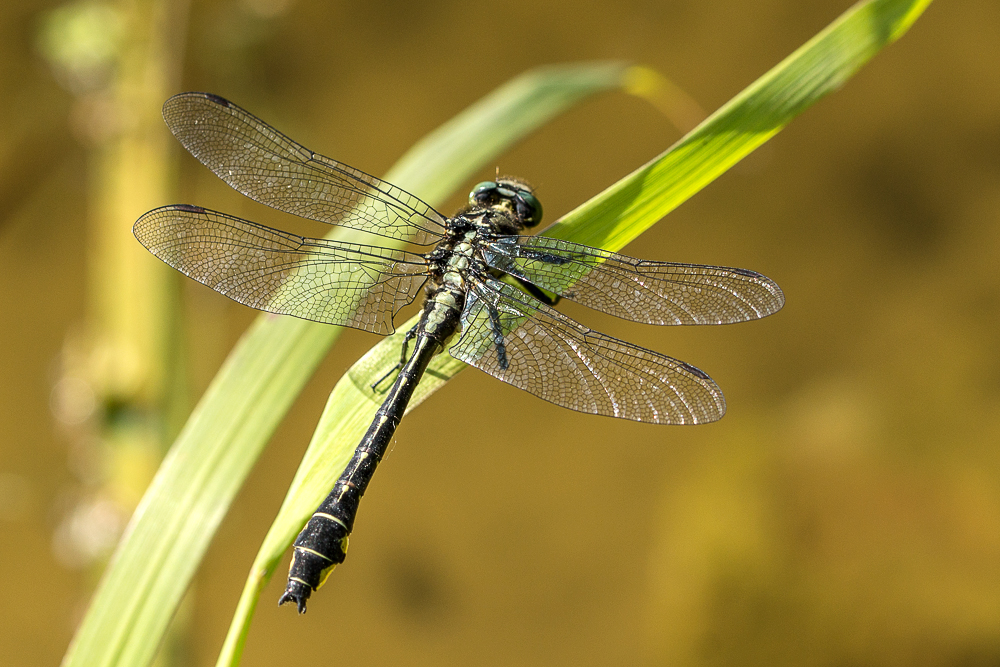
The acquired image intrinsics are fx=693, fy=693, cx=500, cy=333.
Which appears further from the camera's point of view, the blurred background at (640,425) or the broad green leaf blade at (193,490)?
the blurred background at (640,425)

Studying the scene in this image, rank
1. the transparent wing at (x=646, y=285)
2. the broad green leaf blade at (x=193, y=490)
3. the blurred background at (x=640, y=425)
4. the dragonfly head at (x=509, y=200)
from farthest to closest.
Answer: the blurred background at (x=640, y=425) → the dragonfly head at (x=509, y=200) → the transparent wing at (x=646, y=285) → the broad green leaf blade at (x=193, y=490)

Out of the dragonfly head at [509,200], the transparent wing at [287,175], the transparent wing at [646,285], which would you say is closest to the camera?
the transparent wing at [646,285]

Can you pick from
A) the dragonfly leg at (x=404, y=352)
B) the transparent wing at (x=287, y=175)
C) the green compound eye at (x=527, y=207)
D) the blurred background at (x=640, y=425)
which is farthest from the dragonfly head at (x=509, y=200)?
the blurred background at (x=640, y=425)

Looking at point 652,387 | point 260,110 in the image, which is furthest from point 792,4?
point 652,387

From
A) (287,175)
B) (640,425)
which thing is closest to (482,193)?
(287,175)

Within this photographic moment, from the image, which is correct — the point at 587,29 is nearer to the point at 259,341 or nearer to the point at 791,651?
the point at 259,341

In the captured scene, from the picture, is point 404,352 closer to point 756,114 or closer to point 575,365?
point 575,365

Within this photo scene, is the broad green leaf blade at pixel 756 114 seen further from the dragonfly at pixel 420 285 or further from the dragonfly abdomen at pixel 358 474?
the dragonfly abdomen at pixel 358 474
